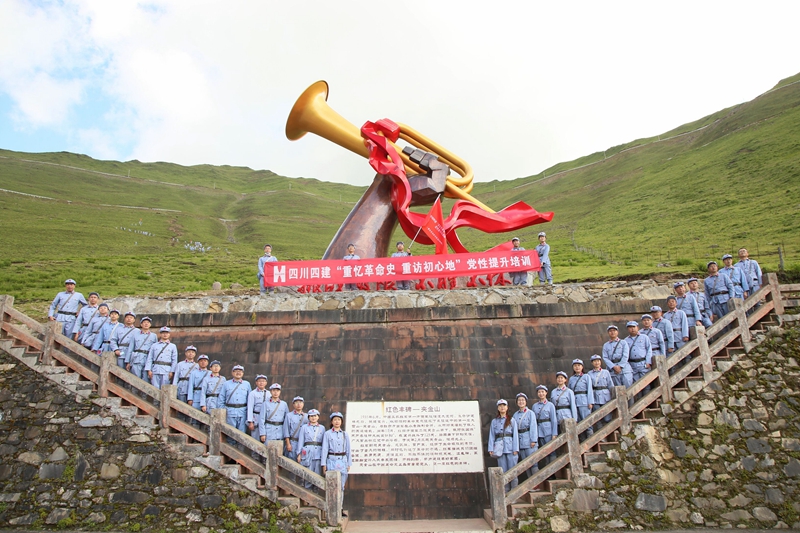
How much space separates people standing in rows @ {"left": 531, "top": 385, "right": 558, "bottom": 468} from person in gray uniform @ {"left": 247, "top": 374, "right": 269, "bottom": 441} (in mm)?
4238

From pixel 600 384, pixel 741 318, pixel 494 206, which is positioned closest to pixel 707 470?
pixel 600 384

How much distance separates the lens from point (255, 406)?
8.23 metres

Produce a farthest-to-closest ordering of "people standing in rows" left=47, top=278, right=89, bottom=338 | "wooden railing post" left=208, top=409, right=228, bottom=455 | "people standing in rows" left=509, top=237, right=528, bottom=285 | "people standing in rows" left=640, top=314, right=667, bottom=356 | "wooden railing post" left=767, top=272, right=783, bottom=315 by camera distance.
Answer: "people standing in rows" left=509, top=237, right=528, bottom=285, "people standing in rows" left=47, top=278, right=89, bottom=338, "wooden railing post" left=767, top=272, right=783, bottom=315, "people standing in rows" left=640, top=314, right=667, bottom=356, "wooden railing post" left=208, top=409, right=228, bottom=455

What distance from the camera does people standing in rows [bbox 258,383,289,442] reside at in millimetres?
8125

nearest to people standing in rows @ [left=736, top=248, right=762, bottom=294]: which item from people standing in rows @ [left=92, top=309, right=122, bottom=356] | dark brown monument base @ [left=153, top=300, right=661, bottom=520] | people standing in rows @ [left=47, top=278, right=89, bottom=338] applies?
dark brown monument base @ [left=153, top=300, right=661, bottom=520]

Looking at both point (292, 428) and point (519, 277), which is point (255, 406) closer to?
point (292, 428)

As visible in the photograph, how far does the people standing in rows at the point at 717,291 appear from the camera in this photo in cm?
950

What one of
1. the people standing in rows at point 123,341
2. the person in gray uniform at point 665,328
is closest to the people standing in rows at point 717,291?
the person in gray uniform at point 665,328

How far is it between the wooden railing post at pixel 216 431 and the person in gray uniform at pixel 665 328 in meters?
7.09

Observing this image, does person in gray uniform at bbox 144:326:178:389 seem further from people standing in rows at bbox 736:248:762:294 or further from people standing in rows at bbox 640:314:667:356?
people standing in rows at bbox 736:248:762:294

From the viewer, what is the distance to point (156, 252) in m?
36.2

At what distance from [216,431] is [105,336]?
315 cm

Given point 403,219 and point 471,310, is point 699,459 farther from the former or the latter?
point 403,219

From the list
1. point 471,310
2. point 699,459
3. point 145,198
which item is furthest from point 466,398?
point 145,198
